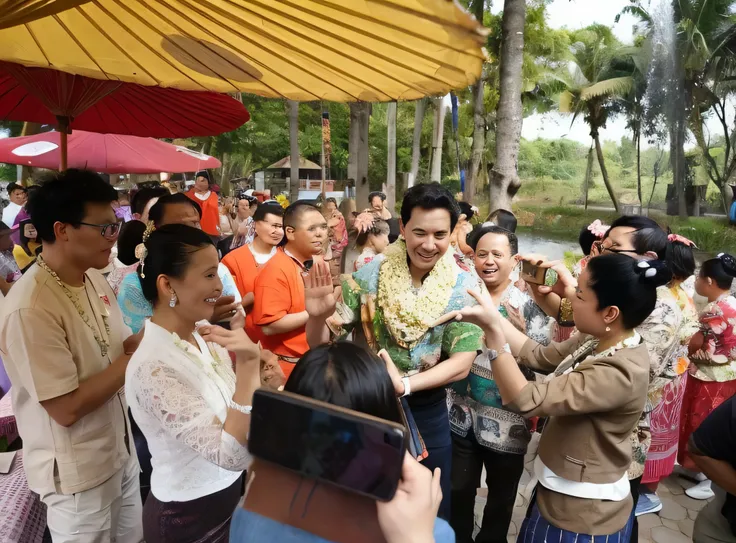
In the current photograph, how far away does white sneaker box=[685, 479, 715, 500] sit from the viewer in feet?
11.9

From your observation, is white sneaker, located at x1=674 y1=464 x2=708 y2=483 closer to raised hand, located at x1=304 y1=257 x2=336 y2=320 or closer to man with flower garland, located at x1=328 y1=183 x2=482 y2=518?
man with flower garland, located at x1=328 y1=183 x2=482 y2=518

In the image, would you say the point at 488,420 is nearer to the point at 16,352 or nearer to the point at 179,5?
the point at 16,352

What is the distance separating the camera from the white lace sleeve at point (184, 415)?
1.38m

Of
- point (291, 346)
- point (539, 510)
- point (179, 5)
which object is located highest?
point (179, 5)

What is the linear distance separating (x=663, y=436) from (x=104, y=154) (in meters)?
6.26

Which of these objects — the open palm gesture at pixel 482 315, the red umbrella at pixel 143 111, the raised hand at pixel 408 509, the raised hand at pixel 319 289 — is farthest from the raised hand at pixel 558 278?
the red umbrella at pixel 143 111

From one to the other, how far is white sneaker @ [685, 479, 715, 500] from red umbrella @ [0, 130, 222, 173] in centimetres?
654

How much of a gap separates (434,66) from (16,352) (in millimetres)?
1723

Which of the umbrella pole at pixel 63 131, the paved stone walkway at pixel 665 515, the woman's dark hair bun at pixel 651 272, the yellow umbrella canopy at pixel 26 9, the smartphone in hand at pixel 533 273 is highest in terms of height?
the yellow umbrella canopy at pixel 26 9

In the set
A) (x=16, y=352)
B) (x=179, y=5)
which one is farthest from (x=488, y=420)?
(x=179, y=5)

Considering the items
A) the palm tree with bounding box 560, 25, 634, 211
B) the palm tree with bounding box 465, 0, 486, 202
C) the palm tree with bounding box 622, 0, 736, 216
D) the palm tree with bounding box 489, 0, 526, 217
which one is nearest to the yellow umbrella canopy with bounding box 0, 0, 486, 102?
the palm tree with bounding box 489, 0, 526, 217

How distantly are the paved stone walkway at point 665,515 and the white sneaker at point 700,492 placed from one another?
3cm

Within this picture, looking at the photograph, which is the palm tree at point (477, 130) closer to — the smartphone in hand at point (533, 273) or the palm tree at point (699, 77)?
the palm tree at point (699, 77)

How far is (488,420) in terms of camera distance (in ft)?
8.14
